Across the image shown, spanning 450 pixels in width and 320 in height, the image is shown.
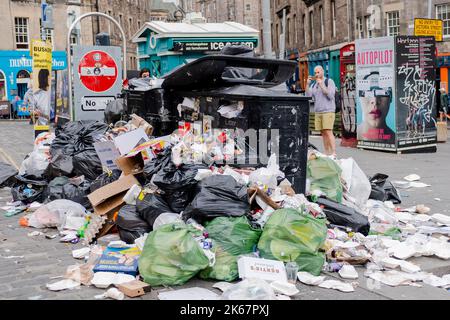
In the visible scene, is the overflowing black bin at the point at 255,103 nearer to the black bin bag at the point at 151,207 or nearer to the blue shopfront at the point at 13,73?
the black bin bag at the point at 151,207

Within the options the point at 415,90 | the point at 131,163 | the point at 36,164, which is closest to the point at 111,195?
the point at 131,163

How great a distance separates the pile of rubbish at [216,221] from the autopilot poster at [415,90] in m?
5.27

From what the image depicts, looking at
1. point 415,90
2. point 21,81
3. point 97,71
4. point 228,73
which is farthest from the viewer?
point 21,81

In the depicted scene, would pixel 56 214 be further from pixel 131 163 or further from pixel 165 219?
pixel 165 219

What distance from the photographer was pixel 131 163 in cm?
668

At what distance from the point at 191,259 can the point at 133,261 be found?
23.0 inches

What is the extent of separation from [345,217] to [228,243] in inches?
62.1

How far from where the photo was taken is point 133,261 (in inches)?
197

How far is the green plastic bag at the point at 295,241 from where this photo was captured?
4.91 meters

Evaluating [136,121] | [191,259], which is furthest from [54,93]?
[191,259]

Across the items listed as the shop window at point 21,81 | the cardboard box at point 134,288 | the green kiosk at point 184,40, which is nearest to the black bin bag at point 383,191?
the cardboard box at point 134,288

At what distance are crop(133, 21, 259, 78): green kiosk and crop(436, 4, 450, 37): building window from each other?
13605mm

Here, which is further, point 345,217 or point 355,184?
point 355,184

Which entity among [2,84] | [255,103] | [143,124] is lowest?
[143,124]
